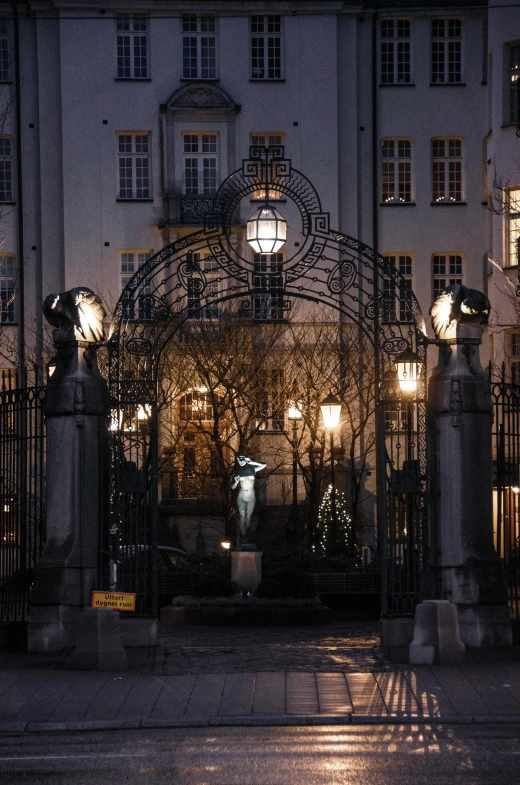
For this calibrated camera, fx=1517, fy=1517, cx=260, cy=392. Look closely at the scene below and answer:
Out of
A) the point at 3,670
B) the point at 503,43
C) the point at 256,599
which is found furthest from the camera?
the point at 503,43

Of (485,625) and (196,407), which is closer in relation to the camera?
(485,625)

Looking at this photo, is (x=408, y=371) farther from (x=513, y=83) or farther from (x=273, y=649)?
(x=513, y=83)

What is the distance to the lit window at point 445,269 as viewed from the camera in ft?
169

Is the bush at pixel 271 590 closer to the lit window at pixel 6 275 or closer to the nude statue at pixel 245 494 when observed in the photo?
the nude statue at pixel 245 494

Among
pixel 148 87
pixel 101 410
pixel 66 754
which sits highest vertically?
pixel 148 87

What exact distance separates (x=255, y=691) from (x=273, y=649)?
6.03 meters

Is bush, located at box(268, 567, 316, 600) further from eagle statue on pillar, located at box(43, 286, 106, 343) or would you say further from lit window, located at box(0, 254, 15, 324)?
lit window, located at box(0, 254, 15, 324)

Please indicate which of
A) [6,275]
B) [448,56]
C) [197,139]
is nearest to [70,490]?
[6,275]

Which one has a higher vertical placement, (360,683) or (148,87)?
(148,87)

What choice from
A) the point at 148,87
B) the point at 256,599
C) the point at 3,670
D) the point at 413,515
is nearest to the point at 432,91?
the point at 148,87

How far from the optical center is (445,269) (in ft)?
169

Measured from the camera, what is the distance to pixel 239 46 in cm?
5053

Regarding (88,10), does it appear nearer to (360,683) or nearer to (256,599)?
(256,599)

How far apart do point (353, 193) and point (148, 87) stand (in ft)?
25.0
